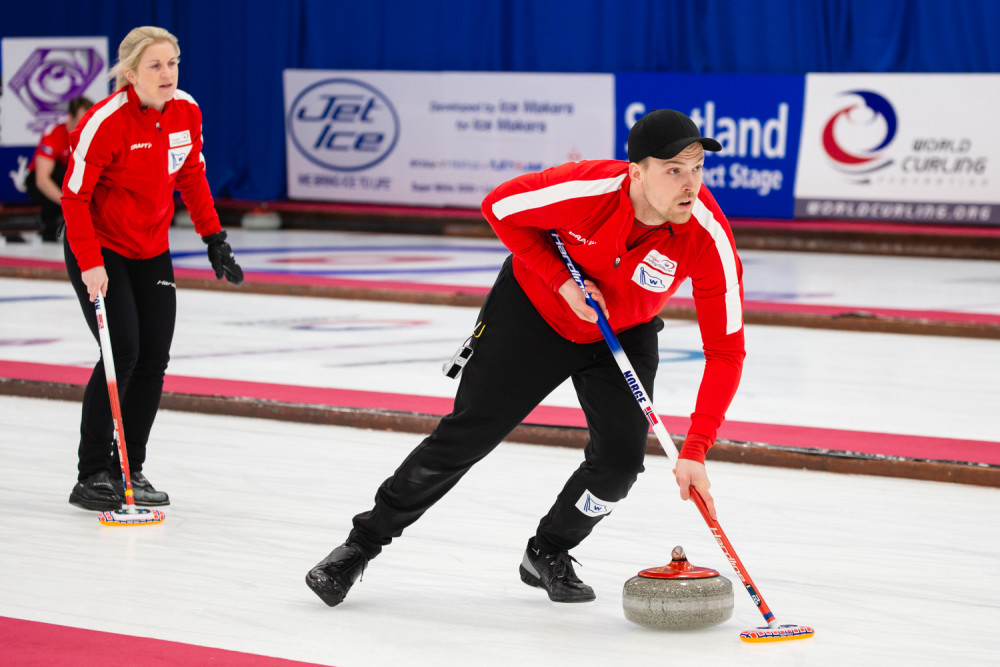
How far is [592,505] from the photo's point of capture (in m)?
2.63

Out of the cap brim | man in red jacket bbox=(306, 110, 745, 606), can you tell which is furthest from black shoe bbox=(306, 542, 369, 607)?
the cap brim

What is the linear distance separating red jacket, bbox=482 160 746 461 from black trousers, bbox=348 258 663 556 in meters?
0.05

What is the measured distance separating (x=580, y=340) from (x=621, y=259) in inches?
7.8

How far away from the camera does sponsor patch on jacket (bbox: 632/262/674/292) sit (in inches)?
96.5

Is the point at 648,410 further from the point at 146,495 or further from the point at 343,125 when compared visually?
the point at 343,125

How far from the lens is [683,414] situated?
4.37 m

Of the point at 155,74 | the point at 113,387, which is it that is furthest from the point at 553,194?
the point at 113,387

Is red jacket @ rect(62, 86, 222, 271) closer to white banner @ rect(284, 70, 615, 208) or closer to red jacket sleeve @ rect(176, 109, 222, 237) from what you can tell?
red jacket sleeve @ rect(176, 109, 222, 237)

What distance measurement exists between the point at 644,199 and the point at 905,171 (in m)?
7.27

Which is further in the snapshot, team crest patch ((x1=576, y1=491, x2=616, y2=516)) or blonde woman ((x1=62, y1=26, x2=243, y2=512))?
blonde woman ((x1=62, y1=26, x2=243, y2=512))

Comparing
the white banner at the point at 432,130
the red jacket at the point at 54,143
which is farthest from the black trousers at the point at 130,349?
the white banner at the point at 432,130

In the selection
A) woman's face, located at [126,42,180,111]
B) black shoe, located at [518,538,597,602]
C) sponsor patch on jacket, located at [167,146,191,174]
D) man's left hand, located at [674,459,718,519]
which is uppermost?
woman's face, located at [126,42,180,111]

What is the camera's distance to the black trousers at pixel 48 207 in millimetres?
9172

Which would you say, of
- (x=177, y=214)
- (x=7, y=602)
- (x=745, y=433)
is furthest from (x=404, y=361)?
(x=177, y=214)
